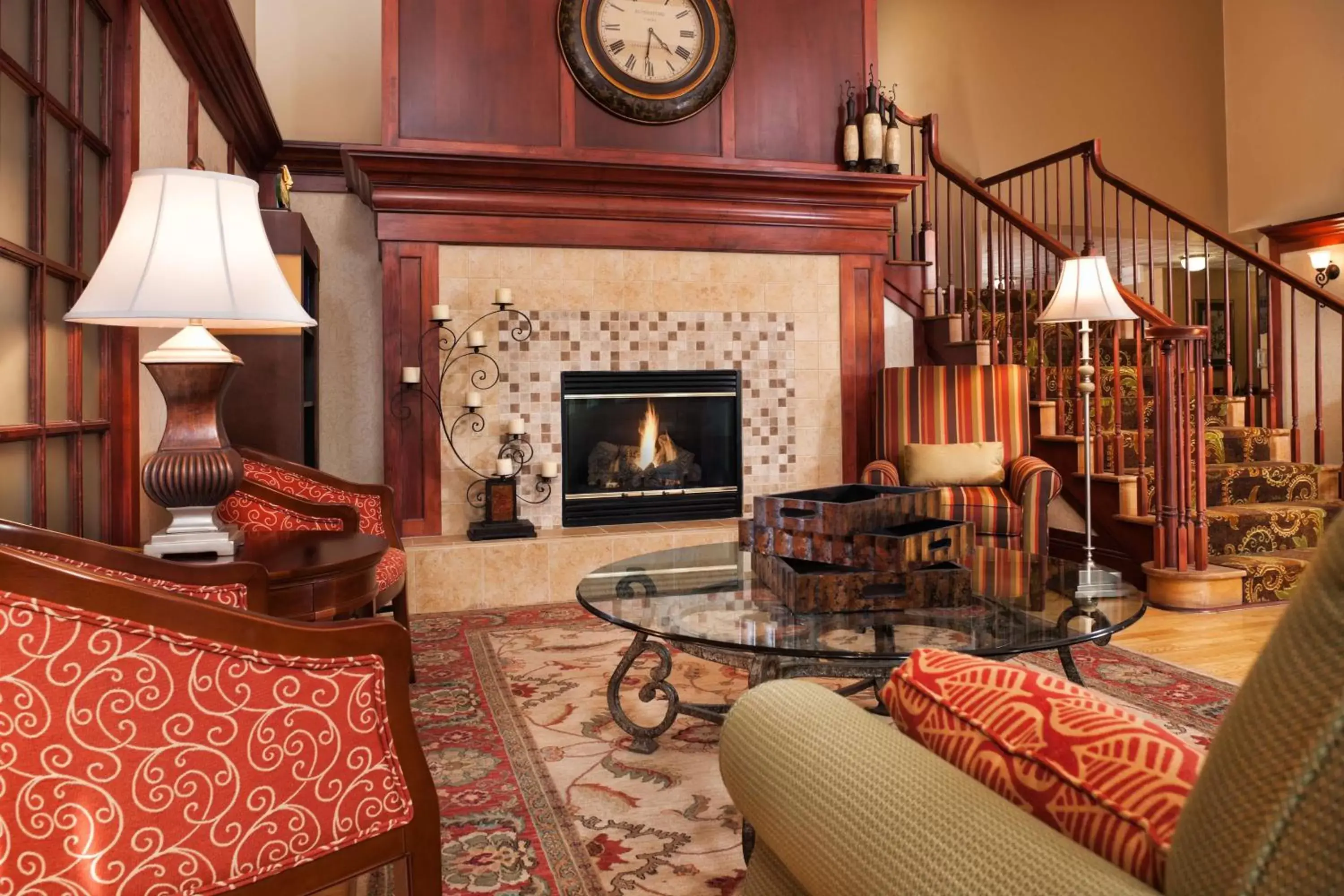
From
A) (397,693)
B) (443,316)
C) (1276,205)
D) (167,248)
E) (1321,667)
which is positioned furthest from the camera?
(1276,205)

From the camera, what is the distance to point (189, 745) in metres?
1.11

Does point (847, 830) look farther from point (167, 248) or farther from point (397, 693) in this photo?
point (167, 248)

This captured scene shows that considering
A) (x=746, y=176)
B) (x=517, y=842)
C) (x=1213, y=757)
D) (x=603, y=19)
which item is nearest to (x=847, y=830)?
(x=1213, y=757)

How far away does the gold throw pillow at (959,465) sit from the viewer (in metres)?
4.30

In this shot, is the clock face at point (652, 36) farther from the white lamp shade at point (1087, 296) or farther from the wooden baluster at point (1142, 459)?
the wooden baluster at point (1142, 459)

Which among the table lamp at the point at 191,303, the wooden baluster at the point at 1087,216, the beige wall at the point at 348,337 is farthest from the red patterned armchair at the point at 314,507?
the wooden baluster at the point at 1087,216

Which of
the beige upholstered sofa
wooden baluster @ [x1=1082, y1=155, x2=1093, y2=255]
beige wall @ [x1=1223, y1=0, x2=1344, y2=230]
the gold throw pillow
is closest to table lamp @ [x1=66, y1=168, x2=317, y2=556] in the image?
the beige upholstered sofa

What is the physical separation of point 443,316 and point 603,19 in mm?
1754

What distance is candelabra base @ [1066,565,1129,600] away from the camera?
2.04 m

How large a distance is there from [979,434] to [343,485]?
2.93m

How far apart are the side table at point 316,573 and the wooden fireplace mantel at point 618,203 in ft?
7.88

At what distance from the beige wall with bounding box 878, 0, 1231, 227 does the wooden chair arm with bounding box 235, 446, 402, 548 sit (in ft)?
19.0

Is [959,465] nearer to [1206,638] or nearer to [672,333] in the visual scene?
[1206,638]

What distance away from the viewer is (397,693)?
1.29 m
